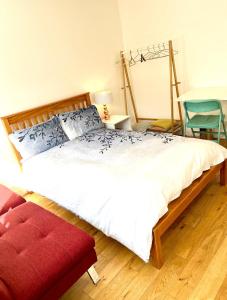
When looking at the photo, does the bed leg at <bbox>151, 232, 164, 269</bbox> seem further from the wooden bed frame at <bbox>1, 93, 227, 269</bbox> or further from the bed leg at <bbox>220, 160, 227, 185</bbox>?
the bed leg at <bbox>220, 160, 227, 185</bbox>

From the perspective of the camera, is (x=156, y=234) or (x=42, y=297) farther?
(x=156, y=234)

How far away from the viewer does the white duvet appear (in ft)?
4.91

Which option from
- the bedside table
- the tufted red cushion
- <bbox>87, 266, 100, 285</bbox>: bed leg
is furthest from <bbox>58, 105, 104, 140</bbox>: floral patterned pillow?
<bbox>87, 266, 100, 285</bbox>: bed leg

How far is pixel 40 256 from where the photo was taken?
4.18 feet

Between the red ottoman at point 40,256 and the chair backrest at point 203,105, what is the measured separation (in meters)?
1.85

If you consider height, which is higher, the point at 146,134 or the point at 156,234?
the point at 146,134

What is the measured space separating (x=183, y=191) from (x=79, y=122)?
5.20 feet

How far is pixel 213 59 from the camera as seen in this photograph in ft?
9.57

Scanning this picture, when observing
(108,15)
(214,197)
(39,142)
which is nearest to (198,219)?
(214,197)

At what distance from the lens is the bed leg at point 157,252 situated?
1.48m

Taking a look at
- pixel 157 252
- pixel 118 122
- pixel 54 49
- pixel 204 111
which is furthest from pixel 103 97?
pixel 157 252

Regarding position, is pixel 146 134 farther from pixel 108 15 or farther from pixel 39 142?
pixel 108 15

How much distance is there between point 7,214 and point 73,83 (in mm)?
2005

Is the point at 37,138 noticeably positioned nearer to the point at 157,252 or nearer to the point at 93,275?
the point at 93,275
